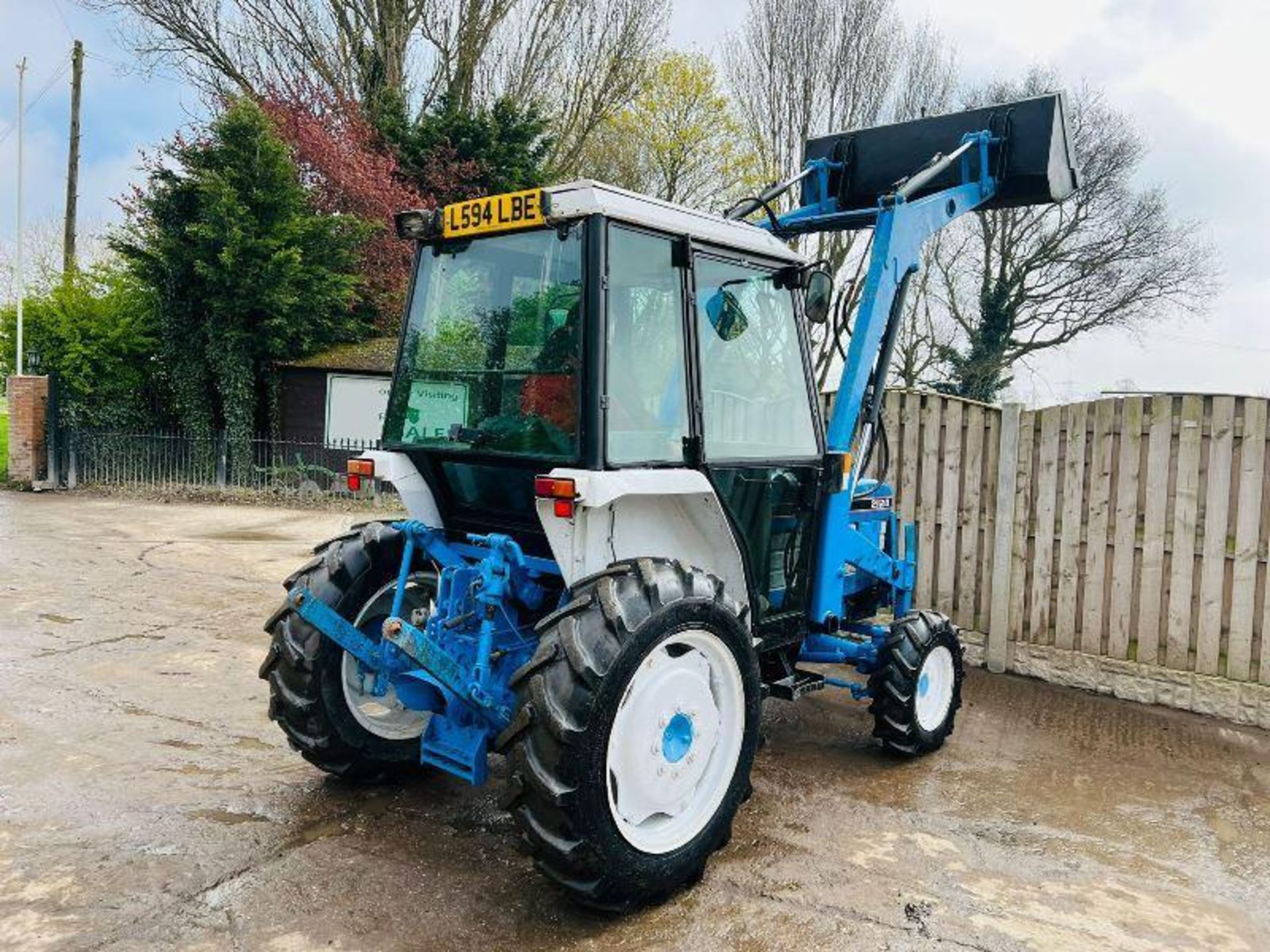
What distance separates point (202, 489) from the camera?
15219 millimetres

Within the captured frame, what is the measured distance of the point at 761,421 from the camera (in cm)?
408

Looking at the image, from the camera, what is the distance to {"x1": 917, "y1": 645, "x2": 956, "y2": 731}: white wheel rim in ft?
15.9

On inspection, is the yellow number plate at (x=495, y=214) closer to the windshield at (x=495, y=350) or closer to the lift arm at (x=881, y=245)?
the windshield at (x=495, y=350)

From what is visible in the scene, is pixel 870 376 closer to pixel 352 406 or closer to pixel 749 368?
pixel 749 368

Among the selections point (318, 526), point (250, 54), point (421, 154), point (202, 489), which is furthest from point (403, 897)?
point (250, 54)

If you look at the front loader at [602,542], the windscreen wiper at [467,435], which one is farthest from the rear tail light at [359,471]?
the windscreen wiper at [467,435]

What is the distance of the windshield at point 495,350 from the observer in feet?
11.3

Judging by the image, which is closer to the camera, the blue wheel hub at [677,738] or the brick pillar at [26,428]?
the blue wheel hub at [677,738]

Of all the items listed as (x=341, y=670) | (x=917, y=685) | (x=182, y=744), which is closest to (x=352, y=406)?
(x=182, y=744)

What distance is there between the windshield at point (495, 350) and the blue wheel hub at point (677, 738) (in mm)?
989

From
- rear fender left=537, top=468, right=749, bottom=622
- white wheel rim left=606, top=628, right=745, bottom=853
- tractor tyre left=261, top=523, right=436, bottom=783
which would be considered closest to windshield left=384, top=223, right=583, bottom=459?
rear fender left=537, top=468, right=749, bottom=622

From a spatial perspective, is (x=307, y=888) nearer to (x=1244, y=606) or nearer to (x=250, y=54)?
(x=1244, y=606)

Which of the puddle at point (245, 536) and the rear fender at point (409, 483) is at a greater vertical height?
the rear fender at point (409, 483)

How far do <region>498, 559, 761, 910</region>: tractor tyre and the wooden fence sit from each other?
372cm
